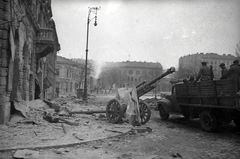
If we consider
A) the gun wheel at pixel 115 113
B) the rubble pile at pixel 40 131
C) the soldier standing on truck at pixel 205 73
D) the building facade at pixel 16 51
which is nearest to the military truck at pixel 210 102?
the soldier standing on truck at pixel 205 73

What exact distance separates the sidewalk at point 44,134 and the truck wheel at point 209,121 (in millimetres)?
2943

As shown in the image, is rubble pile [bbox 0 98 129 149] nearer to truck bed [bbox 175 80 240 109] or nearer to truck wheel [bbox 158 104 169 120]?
truck bed [bbox 175 80 240 109]

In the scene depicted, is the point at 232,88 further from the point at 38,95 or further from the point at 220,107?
the point at 38,95

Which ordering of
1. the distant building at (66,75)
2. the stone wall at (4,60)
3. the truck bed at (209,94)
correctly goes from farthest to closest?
1. the distant building at (66,75)
2. the stone wall at (4,60)
3. the truck bed at (209,94)

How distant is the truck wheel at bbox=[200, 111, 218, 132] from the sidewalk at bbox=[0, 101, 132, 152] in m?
2.94

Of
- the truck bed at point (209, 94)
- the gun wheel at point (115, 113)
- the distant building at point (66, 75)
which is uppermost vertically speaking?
the distant building at point (66, 75)

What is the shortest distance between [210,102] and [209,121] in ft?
2.41

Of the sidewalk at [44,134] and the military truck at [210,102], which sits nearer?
the sidewalk at [44,134]

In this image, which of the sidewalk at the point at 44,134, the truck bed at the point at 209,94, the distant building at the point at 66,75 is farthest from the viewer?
the distant building at the point at 66,75

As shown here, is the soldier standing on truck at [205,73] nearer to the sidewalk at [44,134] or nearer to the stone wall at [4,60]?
the sidewalk at [44,134]

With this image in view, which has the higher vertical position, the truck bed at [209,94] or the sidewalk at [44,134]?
the truck bed at [209,94]

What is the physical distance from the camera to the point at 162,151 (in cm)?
502

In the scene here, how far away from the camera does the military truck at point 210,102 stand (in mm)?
6395

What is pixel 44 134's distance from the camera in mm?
5855
